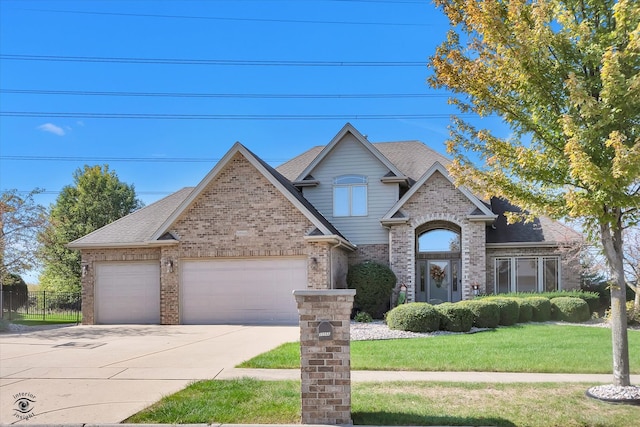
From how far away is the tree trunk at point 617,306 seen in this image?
295 inches

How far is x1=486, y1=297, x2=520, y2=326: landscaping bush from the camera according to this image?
17188 mm

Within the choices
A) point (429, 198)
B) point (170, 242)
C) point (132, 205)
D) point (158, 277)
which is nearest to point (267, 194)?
point (170, 242)

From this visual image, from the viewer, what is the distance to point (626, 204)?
725cm

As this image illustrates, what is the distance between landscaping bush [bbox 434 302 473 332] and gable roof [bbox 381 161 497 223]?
616 centimetres

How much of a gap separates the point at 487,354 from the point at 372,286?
9.92m

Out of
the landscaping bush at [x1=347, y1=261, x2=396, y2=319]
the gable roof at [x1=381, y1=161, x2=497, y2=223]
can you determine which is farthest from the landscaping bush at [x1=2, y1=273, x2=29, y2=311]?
the gable roof at [x1=381, y1=161, x2=497, y2=223]

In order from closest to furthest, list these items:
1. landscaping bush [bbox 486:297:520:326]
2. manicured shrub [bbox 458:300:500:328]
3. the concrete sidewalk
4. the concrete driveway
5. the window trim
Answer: the concrete driveway → the concrete sidewalk → manicured shrub [bbox 458:300:500:328] → landscaping bush [bbox 486:297:520:326] → the window trim

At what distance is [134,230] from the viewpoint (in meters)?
21.8

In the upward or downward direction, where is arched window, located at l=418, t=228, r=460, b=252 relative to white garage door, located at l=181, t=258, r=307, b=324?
upward

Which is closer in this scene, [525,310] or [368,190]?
[525,310]

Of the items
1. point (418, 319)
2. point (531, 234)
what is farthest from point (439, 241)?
point (418, 319)

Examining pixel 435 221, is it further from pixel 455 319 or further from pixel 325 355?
pixel 325 355

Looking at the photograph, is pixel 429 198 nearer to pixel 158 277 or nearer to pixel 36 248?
pixel 158 277

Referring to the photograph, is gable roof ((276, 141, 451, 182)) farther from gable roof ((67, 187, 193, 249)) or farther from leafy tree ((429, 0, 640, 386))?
leafy tree ((429, 0, 640, 386))
